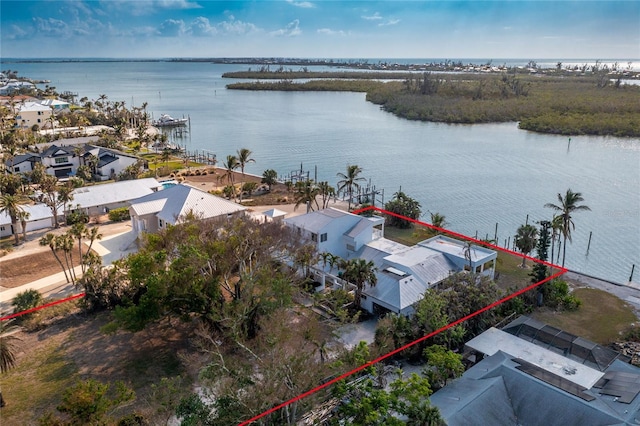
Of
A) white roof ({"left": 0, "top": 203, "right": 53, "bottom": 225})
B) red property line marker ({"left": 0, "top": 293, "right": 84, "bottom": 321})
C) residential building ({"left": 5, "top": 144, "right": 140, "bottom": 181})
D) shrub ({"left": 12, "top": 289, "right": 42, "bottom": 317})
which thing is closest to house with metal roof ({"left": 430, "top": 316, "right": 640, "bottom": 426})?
red property line marker ({"left": 0, "top": 293, "right": 84, "bottom": 321})

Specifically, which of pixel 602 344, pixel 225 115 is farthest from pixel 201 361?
pixel 225 115

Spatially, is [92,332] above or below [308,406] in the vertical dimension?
below

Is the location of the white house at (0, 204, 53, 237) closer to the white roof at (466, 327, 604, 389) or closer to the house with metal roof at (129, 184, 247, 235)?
the house with metal roof at (129, 184, 247, 235)

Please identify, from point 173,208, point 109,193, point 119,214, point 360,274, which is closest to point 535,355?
point 360,274

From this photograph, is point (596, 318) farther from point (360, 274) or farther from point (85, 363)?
point (85, 363)

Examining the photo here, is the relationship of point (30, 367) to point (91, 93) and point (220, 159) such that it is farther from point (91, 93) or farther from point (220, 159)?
point (91, 93)
